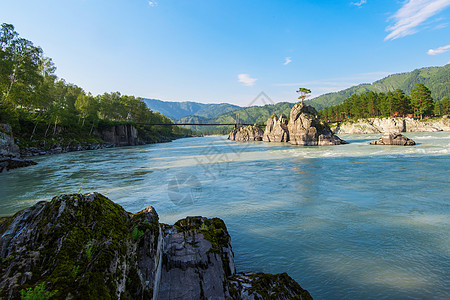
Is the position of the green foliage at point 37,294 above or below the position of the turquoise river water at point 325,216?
above

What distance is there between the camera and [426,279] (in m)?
5.42

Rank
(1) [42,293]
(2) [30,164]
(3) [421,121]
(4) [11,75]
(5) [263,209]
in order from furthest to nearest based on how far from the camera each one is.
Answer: (3) [421,121]
(4) [11,75]
(2) [30,164]
(5) [263,209]
(1) [42,293]

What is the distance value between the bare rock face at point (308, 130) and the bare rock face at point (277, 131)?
355 inches

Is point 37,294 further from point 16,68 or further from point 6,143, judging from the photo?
point 16,68

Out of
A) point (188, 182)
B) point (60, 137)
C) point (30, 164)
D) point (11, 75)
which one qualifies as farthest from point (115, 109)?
point (188, 182)

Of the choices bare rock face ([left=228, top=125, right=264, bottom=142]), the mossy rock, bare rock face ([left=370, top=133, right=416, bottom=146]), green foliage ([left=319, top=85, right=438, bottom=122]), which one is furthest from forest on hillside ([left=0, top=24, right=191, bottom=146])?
green foliage ([left=319, top=85, right=438, bottom=122])

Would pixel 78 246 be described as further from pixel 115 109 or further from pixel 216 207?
pixel 115 109

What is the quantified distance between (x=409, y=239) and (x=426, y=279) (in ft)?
7.66

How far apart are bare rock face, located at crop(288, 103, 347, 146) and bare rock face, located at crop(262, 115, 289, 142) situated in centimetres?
901

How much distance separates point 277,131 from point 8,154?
65.3m

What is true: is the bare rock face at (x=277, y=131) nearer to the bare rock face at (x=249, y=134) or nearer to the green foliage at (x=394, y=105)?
the bare rock face at (x=249, y=134)

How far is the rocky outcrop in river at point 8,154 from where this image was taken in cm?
2575

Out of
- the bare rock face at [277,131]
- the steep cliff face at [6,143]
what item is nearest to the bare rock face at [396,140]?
the bare rock face at [277,131]

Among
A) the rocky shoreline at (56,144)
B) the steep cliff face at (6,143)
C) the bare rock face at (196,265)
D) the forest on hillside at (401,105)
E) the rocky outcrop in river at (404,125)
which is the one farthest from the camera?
the forest on hillside at (401,105)
